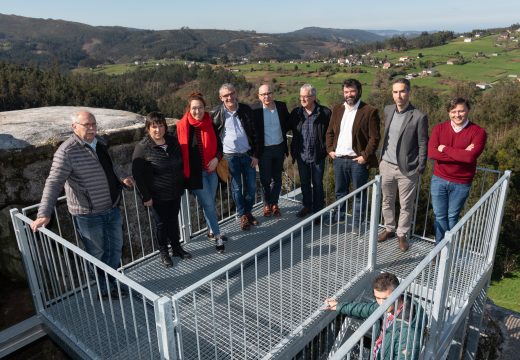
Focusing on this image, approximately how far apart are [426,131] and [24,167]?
171 inches

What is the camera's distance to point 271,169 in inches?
203

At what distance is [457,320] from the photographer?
3832 millimetres

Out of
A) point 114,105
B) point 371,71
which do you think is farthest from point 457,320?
point 371,71

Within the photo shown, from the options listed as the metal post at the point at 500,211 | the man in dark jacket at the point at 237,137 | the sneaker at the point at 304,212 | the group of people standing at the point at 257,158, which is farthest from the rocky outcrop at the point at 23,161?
the metal post at the point at 500,211

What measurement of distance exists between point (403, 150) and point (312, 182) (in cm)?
125

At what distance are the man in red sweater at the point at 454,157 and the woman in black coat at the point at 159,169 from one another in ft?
8.83

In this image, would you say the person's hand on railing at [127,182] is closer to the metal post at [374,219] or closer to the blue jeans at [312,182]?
the blue jeans at [312,182]

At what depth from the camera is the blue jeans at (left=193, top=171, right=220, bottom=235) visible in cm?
447

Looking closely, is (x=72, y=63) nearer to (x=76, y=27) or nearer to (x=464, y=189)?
(x=76, y=27)

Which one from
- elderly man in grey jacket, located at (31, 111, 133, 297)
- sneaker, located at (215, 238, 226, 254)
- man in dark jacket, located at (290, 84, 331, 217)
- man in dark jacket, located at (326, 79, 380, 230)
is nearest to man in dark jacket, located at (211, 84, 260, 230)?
man in dark jacket, located at (290, 84, 331, 217)

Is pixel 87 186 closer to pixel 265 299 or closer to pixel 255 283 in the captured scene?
pixel 255 283

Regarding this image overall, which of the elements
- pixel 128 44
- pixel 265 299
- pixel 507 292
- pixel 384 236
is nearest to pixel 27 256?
pixel 265 299

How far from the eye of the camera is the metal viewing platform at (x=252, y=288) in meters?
2.99

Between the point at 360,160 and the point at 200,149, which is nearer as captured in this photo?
the point at 200,149
